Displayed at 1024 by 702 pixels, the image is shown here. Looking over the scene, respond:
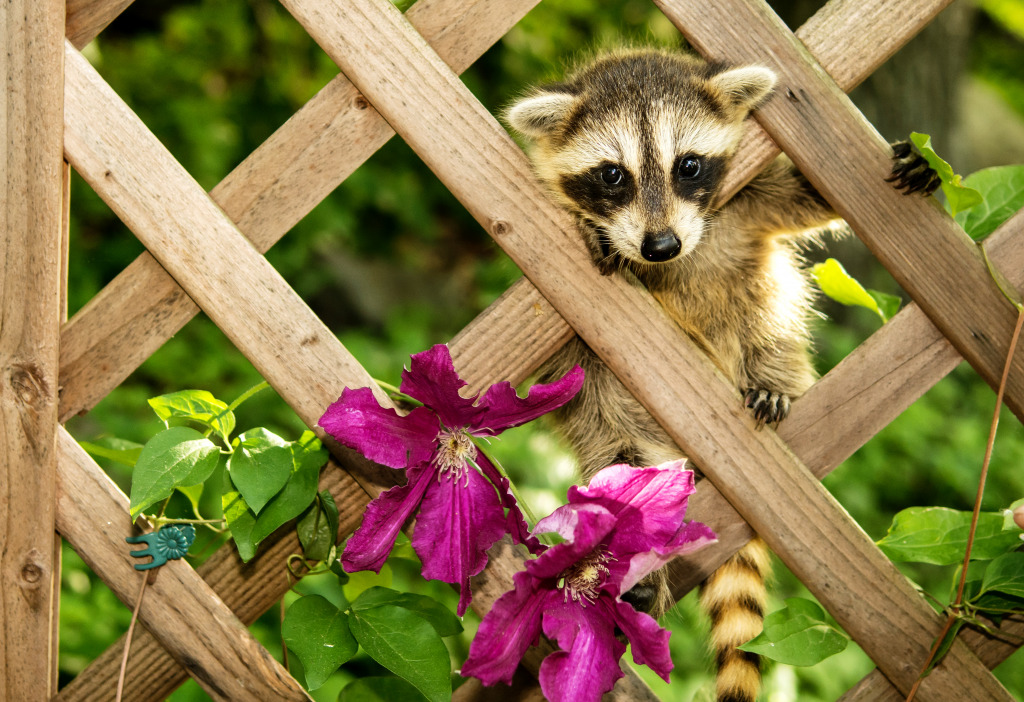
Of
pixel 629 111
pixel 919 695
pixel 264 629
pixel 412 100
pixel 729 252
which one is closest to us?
pixel 412 100

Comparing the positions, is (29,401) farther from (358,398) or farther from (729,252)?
(729,252)

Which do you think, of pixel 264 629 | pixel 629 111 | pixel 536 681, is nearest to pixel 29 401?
pixel 536 681

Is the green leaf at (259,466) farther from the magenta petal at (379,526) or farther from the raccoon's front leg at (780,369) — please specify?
the raccoon's front leg at (780,369)

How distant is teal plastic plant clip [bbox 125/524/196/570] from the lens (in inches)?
53.1

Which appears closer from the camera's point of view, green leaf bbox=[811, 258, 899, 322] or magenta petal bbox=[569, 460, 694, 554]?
magenta petal bbox=[569, 460, 694, 554]

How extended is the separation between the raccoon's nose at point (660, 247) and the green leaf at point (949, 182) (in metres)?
0.47

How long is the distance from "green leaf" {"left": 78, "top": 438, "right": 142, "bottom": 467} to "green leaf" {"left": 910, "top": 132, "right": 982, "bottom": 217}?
54.4 inches

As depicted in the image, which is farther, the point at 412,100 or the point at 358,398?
the point at 412,100

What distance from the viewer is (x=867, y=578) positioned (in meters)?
1.38

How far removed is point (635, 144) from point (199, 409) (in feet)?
3.56

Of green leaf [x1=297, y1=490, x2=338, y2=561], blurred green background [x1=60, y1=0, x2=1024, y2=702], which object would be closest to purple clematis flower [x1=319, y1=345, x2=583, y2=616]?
green leaf [x1=297, y1=490, x2=338, y2=561]

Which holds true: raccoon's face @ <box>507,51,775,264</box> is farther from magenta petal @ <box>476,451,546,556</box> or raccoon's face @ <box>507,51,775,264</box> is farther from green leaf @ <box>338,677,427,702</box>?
green leaf @ <box>338,677,427,702</box>

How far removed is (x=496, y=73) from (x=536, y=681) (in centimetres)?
333

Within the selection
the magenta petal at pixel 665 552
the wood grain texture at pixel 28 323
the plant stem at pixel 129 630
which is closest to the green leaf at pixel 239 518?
the plant stem at pixel 129 630
